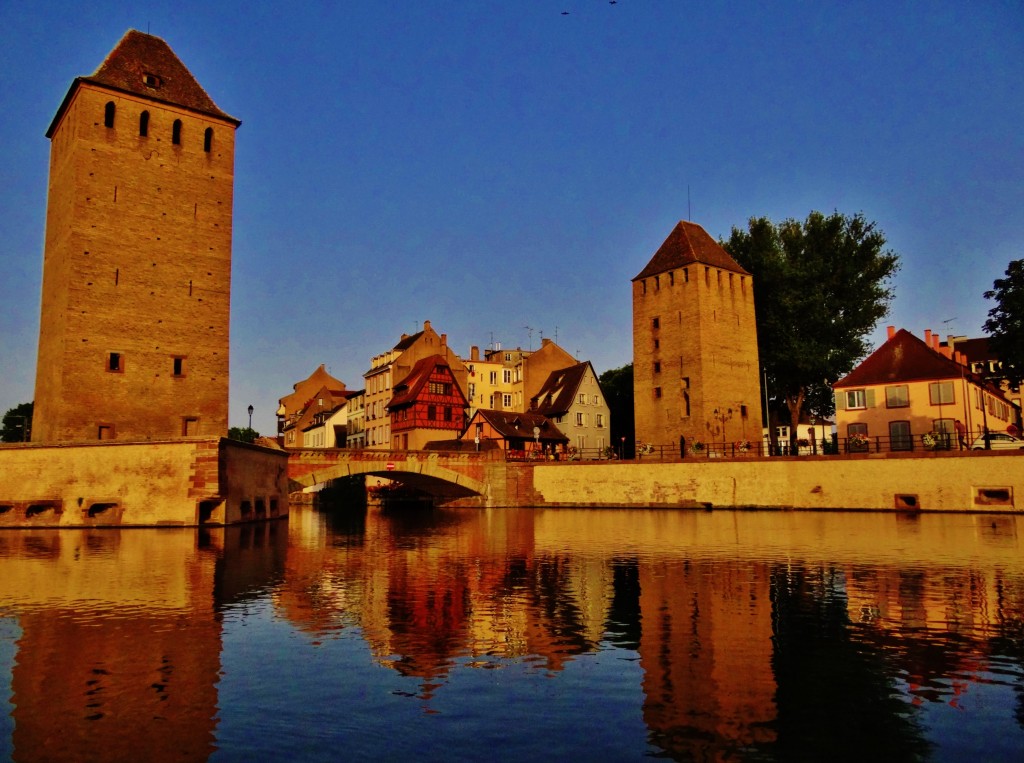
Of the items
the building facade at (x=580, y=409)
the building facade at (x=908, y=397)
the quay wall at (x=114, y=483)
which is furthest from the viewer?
the building facade at (x=580, y=409)

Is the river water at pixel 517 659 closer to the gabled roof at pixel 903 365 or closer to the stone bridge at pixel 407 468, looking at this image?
the stone bridge at pixel 407 468

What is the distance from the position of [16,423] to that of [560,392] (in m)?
79.8

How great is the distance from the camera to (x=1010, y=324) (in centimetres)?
4391

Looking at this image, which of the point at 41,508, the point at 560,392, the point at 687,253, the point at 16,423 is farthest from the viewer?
the point at 16,423

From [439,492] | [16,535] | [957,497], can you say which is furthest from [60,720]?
[439,492]

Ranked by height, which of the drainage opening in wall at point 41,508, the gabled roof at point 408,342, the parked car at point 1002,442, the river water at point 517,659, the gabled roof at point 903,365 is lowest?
the river water at point 517,659

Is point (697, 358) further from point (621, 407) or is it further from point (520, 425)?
point (621, 407)

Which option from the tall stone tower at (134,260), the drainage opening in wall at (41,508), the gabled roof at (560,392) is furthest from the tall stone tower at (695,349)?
the drainage opening in wall at (41,508)

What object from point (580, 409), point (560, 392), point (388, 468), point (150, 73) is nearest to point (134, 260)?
point (150, 73)

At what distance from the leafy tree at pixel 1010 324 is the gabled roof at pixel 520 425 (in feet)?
131

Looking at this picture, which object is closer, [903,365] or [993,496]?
[993,496]

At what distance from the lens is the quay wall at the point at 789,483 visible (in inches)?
1597

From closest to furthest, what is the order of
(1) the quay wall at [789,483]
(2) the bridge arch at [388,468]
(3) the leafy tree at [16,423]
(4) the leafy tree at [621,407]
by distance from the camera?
(1) the quay wall at [789,483]
(2) the bridge arch at [388,468]
(4) the leafy tree at [621,407]
(3) the leafy tree at [16,423]

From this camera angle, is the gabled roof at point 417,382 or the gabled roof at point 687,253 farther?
the gabled roof at point 417,382
